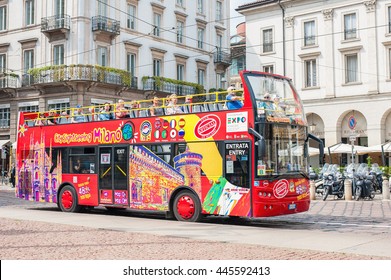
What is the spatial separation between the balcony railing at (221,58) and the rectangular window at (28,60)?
16116mm

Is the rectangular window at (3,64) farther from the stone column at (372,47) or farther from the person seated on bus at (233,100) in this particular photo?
the person seated on bus at (233,100)

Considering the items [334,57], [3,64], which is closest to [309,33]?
[334,57]

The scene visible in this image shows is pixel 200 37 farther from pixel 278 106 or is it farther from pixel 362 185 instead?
pixel 278 106

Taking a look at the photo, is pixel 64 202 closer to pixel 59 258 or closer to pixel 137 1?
pixel 59 258

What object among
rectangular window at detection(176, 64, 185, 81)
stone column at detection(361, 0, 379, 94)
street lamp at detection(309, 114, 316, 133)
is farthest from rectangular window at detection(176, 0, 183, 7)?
stone column at detection(361, 0, 379, 94)

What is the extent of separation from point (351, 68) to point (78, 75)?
62.5ft

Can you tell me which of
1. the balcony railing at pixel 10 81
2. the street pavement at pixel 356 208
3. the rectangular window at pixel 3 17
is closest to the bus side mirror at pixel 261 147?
the street pavement at pixel 356 208

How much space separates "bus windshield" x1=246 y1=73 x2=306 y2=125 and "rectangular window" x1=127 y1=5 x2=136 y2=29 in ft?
89.9

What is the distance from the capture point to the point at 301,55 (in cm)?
4112

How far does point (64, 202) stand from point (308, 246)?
34.1ft

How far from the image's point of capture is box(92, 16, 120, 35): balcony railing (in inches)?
1444

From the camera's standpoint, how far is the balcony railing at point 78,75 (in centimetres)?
3556

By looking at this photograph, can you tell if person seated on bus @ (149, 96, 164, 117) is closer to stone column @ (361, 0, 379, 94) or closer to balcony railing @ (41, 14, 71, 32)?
balcony railing @ (41, 14, 71, 32)

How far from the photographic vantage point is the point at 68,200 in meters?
18.1
